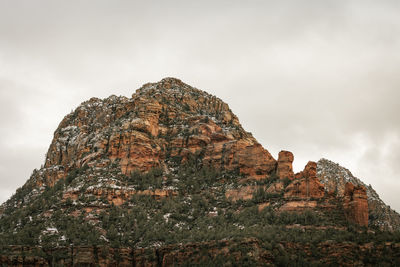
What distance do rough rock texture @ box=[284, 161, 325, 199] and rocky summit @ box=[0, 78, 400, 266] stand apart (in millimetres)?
198

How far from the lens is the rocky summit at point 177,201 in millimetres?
121438

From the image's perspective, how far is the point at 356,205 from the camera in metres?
128

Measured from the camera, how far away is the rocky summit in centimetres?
12144

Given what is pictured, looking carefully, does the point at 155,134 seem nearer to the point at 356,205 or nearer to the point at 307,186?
the point at 307,186

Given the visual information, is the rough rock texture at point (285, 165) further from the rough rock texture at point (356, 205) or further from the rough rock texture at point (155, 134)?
the rough rock texture at point (356, 205)

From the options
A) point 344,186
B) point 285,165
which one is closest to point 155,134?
point 285,165

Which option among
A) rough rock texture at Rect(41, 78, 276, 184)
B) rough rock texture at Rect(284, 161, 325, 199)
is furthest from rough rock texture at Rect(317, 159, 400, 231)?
rough rock texture at Rect(284, 161, 325, 199)

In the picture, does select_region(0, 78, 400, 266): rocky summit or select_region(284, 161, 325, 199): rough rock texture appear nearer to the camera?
select_region(0, 78, 400, 266): rocky summit

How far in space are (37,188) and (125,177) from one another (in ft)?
82.4

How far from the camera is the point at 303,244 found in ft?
394

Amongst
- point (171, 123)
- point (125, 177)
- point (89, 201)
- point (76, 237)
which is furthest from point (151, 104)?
point (76, 237)

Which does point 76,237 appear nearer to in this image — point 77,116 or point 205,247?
point 205,247

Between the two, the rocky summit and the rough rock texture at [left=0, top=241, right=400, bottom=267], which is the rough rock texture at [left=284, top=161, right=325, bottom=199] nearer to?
the rocky summit

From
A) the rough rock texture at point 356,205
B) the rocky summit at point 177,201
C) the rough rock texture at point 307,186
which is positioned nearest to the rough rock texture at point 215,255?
the rocky summit at point 177,201
